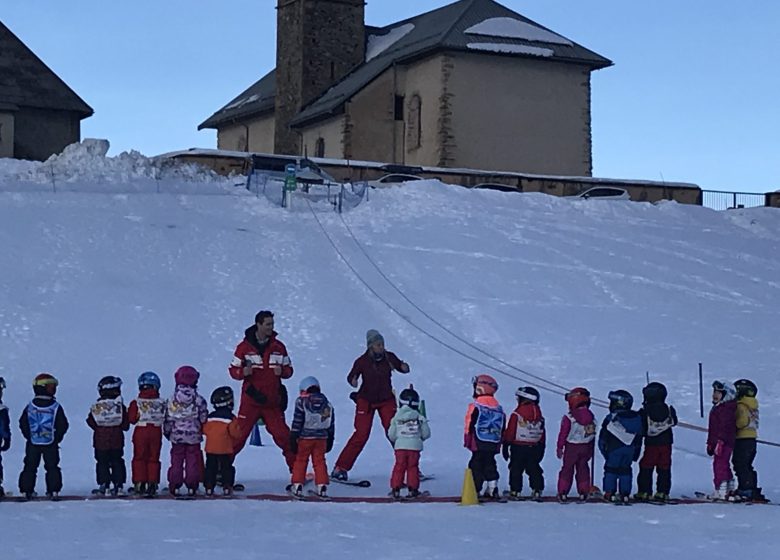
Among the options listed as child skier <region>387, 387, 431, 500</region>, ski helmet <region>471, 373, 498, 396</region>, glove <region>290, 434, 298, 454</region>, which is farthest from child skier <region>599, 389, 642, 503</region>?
glove <region>290, 434, 298, 454</region>

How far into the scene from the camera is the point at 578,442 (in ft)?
47.2

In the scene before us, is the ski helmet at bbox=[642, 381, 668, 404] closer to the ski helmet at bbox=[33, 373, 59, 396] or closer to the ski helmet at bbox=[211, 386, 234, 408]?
the ski helmet at bbox=[211, 386, 234, 408]

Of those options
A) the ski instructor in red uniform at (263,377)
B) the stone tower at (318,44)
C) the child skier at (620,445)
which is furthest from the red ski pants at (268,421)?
the stone tower at (318,44)

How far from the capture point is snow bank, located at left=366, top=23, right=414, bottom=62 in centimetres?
5941

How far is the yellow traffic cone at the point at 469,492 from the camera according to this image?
13.5 meters

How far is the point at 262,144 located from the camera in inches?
2662

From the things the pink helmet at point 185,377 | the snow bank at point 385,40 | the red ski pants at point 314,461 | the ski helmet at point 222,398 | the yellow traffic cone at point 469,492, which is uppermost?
the snow bank at point 385,40

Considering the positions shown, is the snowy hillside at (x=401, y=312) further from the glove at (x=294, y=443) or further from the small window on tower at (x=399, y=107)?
the small window on tower at (x=399, y=107)

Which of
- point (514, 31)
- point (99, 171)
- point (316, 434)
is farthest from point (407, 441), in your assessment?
point (514, 31)

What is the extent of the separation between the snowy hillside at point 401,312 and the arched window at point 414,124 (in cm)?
1644

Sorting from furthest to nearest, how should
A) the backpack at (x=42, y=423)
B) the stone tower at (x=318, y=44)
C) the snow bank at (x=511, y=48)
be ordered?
the stone tower at (x=318, y=44) → the snow bank at (x=511, y=48) → the backpack at (x=42, y=423)

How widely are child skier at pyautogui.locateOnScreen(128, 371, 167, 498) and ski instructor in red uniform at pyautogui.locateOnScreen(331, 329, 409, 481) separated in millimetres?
1941

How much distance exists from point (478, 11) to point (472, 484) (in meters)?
44.8

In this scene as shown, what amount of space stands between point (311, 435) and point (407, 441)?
904 millimetres
